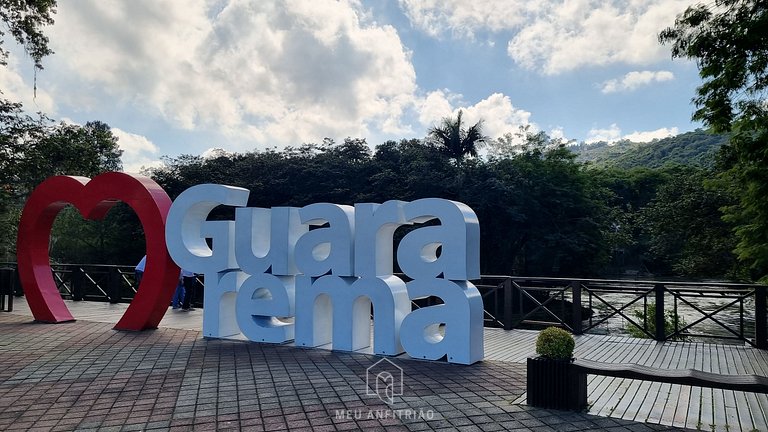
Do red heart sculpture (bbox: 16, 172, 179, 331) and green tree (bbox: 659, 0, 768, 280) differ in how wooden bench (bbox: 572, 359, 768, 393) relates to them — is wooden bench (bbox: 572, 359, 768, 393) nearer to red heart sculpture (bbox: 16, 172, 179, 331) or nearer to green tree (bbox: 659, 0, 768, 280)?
green tree (bbox: 659, 0, 768, 280)

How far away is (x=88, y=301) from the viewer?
14.4 metres

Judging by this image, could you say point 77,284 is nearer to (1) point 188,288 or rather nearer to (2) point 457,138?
(1) point 188,288

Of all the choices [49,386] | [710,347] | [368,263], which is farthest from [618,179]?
[49,386]

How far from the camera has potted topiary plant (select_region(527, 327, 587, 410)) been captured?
5086 millimetres

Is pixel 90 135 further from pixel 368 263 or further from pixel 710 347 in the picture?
pixel 710 347

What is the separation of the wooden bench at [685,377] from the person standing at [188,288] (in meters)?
9.99

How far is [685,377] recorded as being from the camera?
4695 mm

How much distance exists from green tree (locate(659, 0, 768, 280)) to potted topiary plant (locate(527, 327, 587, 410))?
407 cm

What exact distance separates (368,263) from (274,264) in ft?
5.47

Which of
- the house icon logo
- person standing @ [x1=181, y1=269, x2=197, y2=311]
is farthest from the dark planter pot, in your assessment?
person standing @ [x1=181, y1=269, x2=197, y2=311]

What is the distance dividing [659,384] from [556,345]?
68.9 inches

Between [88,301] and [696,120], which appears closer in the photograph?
[696,120]

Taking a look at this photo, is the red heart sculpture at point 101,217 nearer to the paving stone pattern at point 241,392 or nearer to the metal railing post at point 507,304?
the paving stone pattern at point 241,392

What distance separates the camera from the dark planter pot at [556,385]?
16.7 feet
